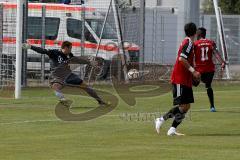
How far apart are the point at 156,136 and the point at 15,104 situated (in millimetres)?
7840

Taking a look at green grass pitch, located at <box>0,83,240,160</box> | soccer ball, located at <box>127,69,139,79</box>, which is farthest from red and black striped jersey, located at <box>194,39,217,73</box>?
soccer ball, located at <box>127,69,139,79</box>

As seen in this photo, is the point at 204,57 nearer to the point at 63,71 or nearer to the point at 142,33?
the point at 63,71

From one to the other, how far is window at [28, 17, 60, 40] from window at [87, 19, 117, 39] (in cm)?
144

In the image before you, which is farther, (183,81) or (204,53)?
(204,53)

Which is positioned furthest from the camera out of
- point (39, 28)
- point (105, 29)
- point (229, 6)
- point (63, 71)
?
point (229, 6)

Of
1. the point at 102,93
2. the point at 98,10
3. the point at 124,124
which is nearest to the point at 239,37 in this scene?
the point at 98,10

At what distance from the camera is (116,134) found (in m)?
15.7

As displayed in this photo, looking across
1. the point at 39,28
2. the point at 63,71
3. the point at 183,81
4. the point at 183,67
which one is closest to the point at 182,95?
the point at 183,81

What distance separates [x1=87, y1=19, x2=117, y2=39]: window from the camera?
33969 millimetres

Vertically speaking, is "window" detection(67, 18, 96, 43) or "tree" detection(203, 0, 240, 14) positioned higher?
"tree" detection(203, 0, 240, 14)

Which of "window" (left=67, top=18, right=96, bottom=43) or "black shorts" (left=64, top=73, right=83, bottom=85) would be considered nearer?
"black shorts" (left=64, top=73, right=83, bottom=85)

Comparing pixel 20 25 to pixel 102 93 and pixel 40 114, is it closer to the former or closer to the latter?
pixel 102 93

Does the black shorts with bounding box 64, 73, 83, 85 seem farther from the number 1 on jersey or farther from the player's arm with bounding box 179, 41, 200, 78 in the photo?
the player's arm with bounding box 179, 41, 200, 78

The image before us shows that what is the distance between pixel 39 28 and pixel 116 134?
1796cm
